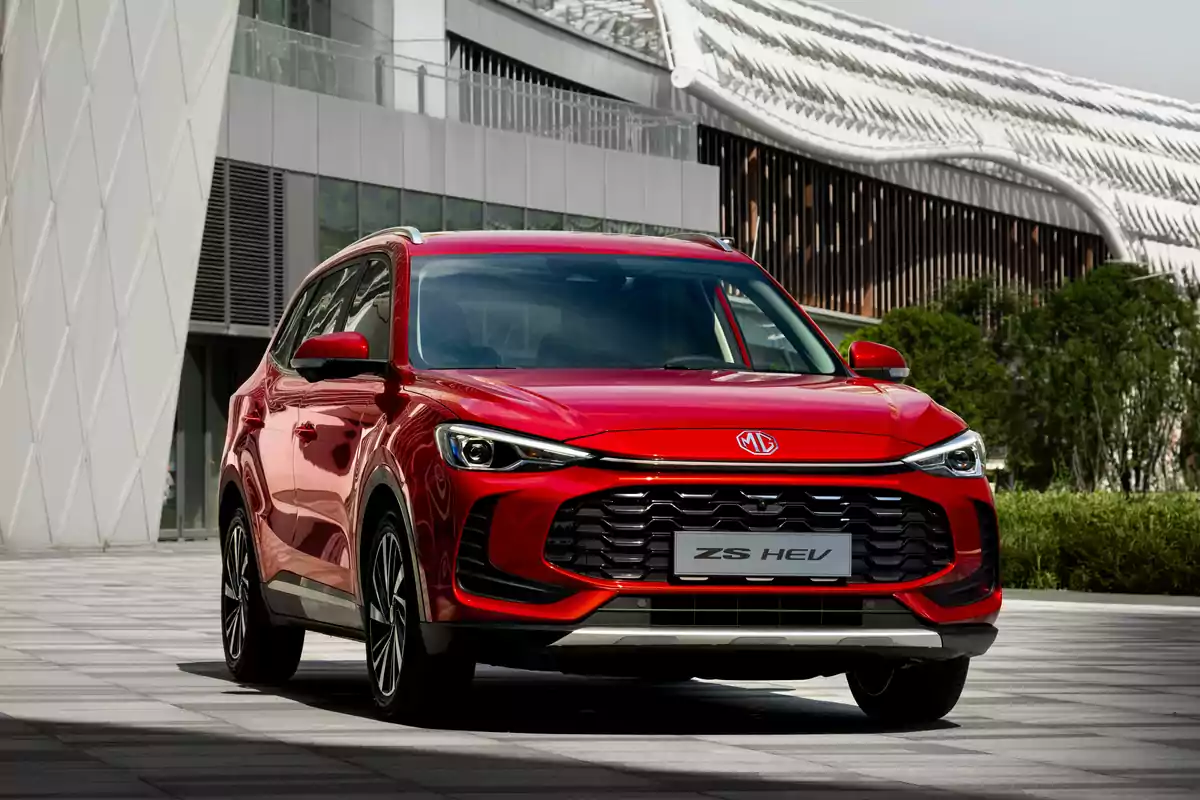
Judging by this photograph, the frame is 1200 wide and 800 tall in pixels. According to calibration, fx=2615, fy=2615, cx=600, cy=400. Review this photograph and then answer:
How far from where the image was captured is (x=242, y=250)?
41.2 m

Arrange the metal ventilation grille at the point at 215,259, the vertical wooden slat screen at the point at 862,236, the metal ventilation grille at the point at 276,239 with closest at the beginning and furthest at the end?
the metal ventilation grille at the point at 215,259
the metal ventilation grille at the point at 276,239
the vertical wooden slat screen at the point at 862,236

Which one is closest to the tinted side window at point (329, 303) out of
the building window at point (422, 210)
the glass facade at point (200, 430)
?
the glass facade at point (200, 430)

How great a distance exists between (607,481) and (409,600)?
35.1 inches

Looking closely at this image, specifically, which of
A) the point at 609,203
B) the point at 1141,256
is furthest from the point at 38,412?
the point at 1141,256

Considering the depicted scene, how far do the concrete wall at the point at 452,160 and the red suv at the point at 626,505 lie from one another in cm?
3153

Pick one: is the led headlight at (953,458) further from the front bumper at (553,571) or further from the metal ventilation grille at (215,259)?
the metal ventilation grille at (215,259)

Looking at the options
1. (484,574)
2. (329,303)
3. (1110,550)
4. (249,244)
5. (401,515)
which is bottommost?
(1110,550)

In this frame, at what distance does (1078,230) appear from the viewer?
10706 centimetres

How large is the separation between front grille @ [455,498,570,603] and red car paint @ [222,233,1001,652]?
0.07 feet

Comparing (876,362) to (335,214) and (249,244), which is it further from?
(335,214)

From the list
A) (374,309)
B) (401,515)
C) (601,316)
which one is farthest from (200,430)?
(401,515)

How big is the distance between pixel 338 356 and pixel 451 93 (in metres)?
36.7

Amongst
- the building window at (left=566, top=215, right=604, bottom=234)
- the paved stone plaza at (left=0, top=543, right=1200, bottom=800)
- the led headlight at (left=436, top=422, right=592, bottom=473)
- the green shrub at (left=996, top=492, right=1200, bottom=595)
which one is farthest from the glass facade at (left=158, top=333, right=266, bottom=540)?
the led headlight at (left=436, top=422, right=592, bottom=473)

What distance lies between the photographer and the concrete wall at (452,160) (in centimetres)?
4134
